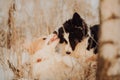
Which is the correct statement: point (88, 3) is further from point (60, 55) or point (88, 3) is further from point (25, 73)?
point (25, 73)

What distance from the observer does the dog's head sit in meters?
2.62

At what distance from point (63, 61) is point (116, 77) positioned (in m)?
0.57

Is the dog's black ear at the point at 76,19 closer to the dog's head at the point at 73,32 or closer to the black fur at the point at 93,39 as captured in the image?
the dog's head at the point at 73,32

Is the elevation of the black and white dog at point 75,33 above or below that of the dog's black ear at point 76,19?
below

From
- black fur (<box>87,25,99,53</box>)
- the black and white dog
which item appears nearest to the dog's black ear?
the black and white dog

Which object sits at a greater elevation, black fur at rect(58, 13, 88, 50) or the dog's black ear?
the dog's black ear

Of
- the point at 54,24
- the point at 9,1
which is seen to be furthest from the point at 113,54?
the point at 9,1

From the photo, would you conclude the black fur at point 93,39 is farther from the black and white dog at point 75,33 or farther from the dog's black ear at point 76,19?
the dog's black ear at point 76,19

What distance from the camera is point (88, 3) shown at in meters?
2.59

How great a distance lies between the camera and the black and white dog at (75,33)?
2.62 metres

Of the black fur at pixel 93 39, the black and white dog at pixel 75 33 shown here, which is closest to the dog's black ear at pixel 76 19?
the black and white dog at pixel 75 33

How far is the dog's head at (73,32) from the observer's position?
262 cm

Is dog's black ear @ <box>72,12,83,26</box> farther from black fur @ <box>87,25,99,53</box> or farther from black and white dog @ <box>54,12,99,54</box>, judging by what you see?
black fur @ <box>87,25,99,53</box>

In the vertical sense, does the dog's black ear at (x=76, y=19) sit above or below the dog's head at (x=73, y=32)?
above
